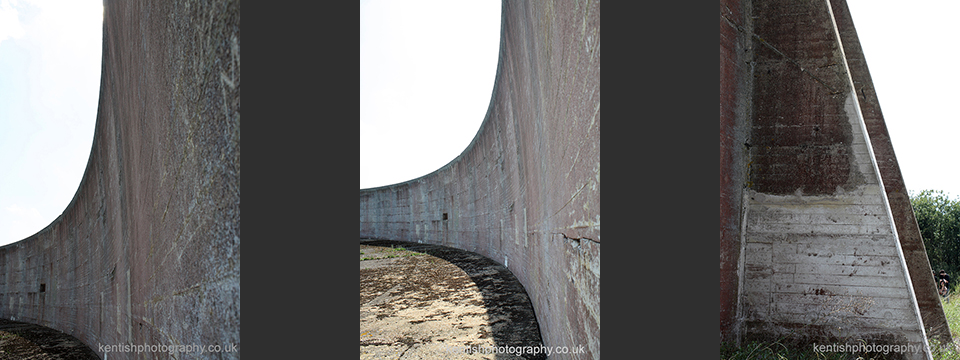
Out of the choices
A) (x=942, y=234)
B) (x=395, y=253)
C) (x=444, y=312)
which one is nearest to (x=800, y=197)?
(x=444, y=312)

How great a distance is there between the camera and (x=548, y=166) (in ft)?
11.3

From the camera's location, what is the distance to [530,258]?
5.22 m

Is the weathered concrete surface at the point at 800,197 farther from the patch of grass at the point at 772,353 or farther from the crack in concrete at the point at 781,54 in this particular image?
the patch of grass at the point at 772,353

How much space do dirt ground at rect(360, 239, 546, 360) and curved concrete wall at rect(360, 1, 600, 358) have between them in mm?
314

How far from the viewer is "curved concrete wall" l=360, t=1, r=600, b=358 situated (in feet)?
6.46

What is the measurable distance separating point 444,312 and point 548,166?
8.74 ft

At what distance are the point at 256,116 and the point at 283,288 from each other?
582 mm

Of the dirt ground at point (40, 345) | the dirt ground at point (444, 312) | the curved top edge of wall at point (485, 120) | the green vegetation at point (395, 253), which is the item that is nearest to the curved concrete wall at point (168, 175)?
the dirt ground at point (40, 345)

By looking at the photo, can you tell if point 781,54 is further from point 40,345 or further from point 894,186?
point 40,345

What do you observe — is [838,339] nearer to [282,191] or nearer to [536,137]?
[536,137]

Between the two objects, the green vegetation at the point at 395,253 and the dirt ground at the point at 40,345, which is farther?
the green vegetation at the point at 395,253

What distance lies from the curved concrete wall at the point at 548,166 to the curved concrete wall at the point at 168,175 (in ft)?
4.44

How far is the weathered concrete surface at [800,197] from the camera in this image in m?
4.78

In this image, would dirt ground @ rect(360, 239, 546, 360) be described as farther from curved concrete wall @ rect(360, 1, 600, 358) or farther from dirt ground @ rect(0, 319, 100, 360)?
dirt ground @ rect(0, 319, 100, 360)
